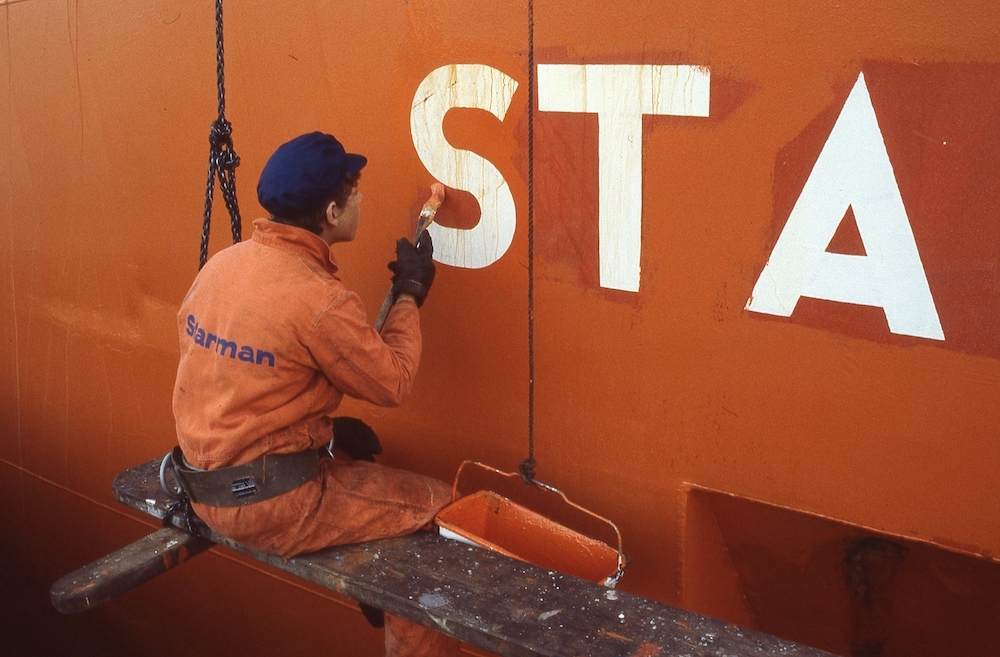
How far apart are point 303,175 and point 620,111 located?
0.85m

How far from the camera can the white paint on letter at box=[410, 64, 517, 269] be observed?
2666 millimetres

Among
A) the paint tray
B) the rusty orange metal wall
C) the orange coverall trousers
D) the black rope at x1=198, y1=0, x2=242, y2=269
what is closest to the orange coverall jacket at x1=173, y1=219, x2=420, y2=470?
the orange coverall trousers

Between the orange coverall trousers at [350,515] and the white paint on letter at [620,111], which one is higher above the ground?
the white paint on letter at [620,111]

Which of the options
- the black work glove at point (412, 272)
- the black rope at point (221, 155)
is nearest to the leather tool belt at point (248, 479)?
the black work glove at point (412, 272)

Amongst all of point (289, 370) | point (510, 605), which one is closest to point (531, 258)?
point (289, 370)

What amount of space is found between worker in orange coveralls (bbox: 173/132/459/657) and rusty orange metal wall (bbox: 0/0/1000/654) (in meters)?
0.49

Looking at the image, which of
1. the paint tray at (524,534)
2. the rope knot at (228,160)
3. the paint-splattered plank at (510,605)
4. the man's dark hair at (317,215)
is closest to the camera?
the paint-splattered plank at (510,605)

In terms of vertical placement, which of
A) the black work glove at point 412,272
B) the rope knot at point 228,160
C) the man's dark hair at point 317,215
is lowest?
the black work glove at point 412,272

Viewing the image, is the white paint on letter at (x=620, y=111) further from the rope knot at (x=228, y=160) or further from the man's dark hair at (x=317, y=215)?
the rope knot at (x=228, y=160)

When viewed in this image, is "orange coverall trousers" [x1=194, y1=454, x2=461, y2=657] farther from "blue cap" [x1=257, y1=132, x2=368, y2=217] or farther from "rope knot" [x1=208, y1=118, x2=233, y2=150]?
"rope knot" [x1=208, y1=118, x2=233, y2=150]

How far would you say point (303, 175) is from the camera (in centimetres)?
233

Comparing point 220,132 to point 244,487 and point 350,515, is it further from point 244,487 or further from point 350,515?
point 350,515

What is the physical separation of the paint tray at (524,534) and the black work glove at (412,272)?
0.52 metres

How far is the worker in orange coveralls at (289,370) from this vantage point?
227cm
